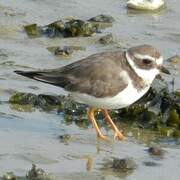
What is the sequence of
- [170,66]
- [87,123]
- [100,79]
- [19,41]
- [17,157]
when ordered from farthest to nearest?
[19,41], [170,66], [87,123], [100,79], [17,157]

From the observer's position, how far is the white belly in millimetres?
7145

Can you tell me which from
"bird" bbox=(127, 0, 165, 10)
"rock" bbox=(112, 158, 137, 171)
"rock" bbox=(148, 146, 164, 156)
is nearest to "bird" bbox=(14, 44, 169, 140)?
"rock" bbox=(148, 146, 164, 156)

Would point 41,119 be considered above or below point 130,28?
below

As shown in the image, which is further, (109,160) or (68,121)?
(68,121)

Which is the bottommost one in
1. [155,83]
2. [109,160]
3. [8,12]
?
[109,160]

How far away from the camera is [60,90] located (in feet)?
27.7

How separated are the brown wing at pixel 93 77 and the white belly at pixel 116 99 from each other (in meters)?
0.04

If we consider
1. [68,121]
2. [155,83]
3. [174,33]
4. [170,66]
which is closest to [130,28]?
[174,33]

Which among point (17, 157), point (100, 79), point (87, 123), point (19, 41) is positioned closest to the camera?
point (17, 157)

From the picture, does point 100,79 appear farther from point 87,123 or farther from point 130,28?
point 130,28

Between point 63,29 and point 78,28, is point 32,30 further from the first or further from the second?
point 78,28

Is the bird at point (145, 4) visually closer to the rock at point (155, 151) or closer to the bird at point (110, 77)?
the bird at point (110, 77)

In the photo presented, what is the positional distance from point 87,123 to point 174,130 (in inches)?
36.4

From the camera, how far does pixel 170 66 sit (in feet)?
30.6
